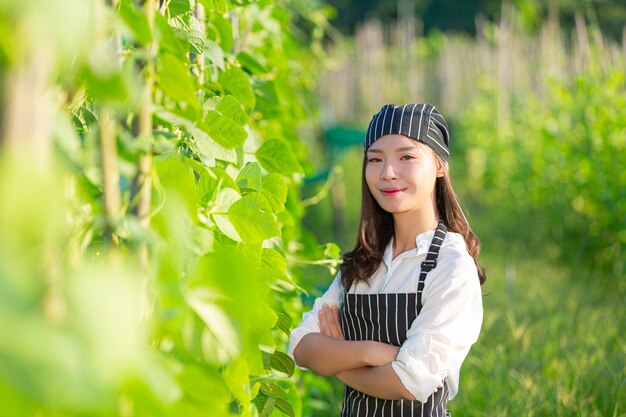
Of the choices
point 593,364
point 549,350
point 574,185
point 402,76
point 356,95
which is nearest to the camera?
point 593,364

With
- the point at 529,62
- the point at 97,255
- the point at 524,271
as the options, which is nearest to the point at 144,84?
the point at 97,255

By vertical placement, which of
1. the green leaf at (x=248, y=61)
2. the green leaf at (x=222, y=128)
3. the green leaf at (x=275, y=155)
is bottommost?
the green leaf at (x=275, y=155)

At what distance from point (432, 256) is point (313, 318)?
0.32m

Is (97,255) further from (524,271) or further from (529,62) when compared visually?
(529,62)

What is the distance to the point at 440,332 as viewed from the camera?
60.4 inches

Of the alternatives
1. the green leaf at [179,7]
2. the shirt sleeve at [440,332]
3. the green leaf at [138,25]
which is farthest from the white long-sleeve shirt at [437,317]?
the green leaf at [138,25]

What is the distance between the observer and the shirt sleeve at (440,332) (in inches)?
60.1

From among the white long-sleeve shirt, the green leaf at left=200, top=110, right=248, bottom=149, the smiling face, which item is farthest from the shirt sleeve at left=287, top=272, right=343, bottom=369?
the green leaf at left=200, top=110, right=248, bottom=149

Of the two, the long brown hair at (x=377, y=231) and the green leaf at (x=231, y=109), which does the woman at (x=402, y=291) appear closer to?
the long brown hair at (x=377, y=231)

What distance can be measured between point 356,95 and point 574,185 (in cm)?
1123

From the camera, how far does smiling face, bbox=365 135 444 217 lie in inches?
68.6

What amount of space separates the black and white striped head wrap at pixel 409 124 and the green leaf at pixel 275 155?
0.28 metres

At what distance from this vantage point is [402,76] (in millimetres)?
14992

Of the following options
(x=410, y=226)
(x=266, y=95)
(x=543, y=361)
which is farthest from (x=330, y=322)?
(x=543, y=361)
